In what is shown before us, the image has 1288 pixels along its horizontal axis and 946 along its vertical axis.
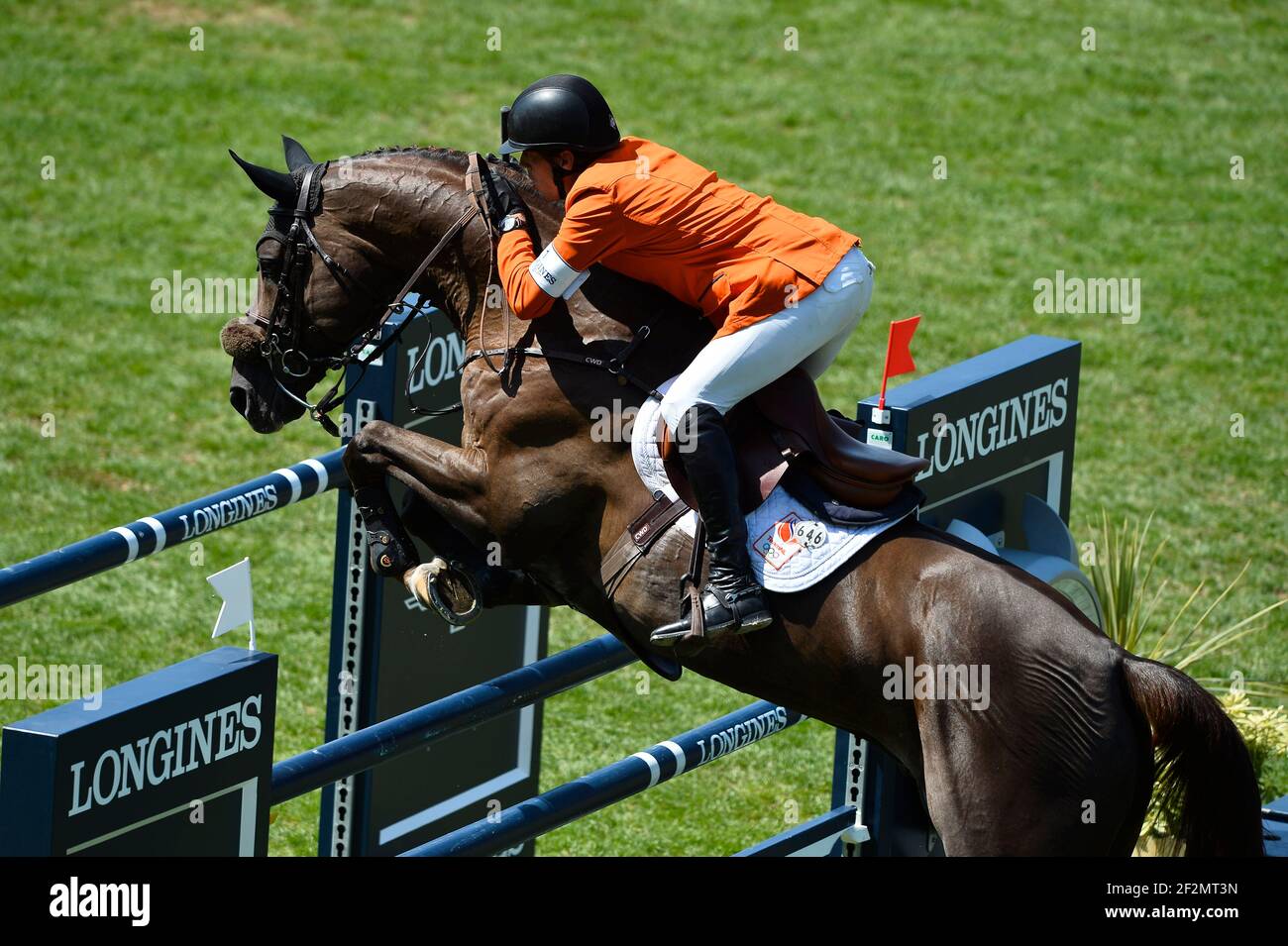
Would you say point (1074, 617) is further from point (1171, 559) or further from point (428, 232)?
point (1171, 559)

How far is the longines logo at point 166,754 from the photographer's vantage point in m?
4.12

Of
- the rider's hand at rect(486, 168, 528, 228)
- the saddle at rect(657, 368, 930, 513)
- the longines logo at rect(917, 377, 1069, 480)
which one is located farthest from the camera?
the longines logo at rect(917, 377, 1069, 480)

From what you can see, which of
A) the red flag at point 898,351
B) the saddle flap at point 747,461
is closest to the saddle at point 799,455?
the saddle flap at point 747,461

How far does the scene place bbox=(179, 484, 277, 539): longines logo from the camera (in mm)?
5727

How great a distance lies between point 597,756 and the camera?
8.28 m

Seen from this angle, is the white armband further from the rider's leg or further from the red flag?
the red flag

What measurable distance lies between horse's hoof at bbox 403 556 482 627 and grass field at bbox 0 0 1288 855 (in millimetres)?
2212

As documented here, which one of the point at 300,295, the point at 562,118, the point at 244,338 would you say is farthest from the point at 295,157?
the point at 562,118

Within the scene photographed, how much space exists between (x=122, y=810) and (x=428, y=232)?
215cm

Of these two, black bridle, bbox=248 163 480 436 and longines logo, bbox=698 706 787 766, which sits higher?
black bridle, bbox=248 163 480 436

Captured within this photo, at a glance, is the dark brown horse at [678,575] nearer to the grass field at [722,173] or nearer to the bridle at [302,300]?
the bridle at [302,300]

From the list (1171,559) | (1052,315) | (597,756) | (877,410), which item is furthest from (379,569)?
(1052,315)

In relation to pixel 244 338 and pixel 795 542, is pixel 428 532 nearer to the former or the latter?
pixel 244 338

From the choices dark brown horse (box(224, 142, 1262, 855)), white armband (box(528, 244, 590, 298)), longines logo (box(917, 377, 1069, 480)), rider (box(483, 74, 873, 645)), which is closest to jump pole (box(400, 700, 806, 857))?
dark brown horse (box(224, 142, 1262, 855))
